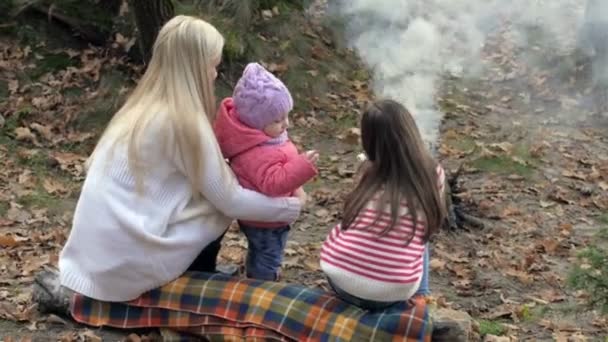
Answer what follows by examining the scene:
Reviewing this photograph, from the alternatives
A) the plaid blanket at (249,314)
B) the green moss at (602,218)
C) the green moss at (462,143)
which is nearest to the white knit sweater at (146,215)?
the plaid blanket at (249,314)

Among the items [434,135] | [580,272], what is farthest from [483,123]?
[580,272]

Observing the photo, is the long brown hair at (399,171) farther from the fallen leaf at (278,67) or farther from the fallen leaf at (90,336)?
the fallen leaf at (278,67)

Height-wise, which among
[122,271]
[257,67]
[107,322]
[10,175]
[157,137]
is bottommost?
[10,175]

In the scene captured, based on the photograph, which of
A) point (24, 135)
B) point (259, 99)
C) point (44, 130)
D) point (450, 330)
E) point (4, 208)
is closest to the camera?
point (450, 330)

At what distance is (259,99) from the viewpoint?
14.0 feet

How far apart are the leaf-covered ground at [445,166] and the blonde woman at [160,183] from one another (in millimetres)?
400

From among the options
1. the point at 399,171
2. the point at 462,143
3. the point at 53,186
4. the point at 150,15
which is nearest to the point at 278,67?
the point at 150,15

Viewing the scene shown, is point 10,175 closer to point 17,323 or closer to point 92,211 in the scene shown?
point 17,323

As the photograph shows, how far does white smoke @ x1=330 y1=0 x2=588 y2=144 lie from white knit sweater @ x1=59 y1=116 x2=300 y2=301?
389 cm

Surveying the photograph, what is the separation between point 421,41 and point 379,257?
573 cm

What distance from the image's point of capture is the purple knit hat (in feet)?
14.0

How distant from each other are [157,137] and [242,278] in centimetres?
78

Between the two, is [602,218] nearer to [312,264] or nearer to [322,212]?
[322,212]

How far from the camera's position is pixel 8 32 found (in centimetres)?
955
